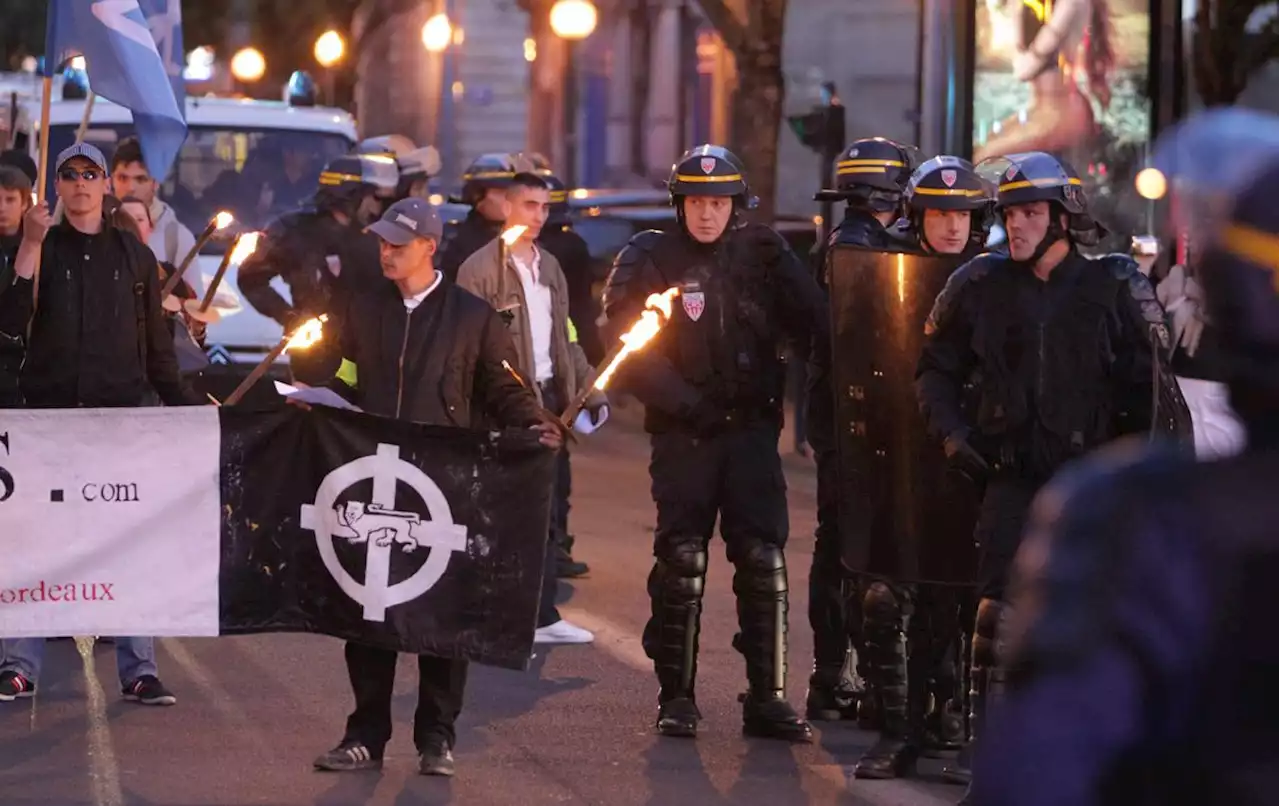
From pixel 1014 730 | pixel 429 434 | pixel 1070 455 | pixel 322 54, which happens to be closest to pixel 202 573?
pixel 429 434

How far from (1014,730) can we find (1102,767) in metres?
0.08

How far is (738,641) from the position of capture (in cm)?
810

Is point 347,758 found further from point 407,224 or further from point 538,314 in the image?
point 538,314

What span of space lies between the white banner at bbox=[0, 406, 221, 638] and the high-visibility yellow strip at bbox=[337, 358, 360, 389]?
1.45 ft

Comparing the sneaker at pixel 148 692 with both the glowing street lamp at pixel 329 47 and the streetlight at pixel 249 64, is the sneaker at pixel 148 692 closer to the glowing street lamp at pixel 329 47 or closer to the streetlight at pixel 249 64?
the glowing street lamp at pixel 329 47

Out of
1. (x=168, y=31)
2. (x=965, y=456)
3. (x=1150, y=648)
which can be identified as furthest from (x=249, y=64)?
(x=1150, y=648)

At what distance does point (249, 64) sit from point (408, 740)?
2571 centimetres

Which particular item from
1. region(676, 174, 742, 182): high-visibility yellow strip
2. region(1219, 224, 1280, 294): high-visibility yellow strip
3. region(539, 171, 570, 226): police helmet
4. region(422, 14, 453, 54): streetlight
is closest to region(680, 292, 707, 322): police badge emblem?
region(676, 174, 742, 182): high-visibility yellow strip

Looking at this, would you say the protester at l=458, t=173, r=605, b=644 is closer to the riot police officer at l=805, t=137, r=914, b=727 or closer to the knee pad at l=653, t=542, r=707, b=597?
Answer: the riot police officer at l=805, t=137, r=914, b=727

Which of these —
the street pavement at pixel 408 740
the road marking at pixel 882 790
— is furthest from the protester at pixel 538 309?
the road marking at pixel 882 790

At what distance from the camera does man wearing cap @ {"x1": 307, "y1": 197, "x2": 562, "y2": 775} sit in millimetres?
7164

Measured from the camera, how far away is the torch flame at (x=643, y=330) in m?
6.80

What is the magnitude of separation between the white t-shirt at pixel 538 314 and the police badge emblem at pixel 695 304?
1.94 metres

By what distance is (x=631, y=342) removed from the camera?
22.4 feet
